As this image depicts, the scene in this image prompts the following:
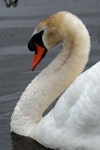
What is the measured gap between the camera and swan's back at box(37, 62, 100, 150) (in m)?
6.07

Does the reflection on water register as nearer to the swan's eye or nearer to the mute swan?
the mute swan

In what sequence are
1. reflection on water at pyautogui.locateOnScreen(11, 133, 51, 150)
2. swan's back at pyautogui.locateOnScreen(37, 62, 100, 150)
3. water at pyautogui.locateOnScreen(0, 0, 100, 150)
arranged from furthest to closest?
water at pyautogui.locateOnScreen(0, 0, 100, 150) < reflection on water at pyautogui.locateOnScreen(11, 133, 51, 150) < swan's back at pyautogui.locateOnScreen(37, 62, 100, 150)

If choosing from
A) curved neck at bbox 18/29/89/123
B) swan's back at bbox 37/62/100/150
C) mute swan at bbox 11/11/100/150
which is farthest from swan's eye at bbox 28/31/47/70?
swan's back at bbox 37/62/100/150

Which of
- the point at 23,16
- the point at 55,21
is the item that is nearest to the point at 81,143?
the point at 55,21

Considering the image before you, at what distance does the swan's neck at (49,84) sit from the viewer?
22.8 feet

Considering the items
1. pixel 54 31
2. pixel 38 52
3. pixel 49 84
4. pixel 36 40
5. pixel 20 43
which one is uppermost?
pixel 54 31

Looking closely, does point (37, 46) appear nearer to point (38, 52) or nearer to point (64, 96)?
point (38, 52)

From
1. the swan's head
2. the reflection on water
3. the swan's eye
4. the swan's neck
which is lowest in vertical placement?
the reflection on water

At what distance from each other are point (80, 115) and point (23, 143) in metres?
0.93

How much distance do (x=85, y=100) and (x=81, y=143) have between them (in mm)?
422

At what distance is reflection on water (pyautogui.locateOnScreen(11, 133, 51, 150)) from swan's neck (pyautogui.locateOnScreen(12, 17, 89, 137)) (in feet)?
0.55

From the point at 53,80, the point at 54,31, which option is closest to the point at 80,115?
the point at 53,80

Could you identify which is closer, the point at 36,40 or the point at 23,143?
the point at 23,143

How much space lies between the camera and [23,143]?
6.84 metres
